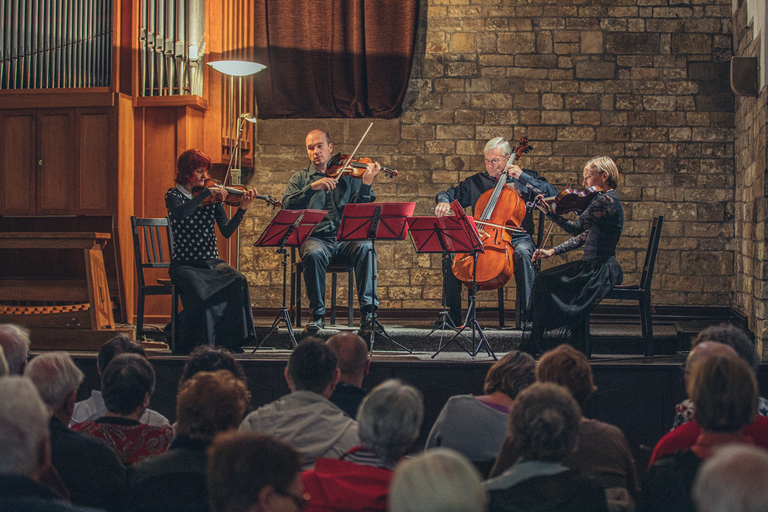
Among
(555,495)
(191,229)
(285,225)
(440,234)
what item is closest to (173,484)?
(555,495)

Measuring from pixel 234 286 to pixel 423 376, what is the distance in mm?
1344

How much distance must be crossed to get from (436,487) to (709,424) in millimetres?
947

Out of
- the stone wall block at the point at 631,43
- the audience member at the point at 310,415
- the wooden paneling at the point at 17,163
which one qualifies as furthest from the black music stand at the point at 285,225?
the stone wall block at the point at 631,43

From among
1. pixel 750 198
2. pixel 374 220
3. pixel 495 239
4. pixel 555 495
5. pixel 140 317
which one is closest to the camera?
pixel 555 495

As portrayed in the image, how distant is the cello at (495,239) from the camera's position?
15.2 feet

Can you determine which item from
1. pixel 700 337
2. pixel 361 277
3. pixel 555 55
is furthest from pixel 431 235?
pixel 555 55

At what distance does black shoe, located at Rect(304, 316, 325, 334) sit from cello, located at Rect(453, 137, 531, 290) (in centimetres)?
92

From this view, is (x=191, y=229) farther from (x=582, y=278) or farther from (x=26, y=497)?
(x=26, y=497)

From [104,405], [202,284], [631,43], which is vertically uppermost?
[631,43]

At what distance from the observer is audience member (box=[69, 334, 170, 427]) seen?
2.45m

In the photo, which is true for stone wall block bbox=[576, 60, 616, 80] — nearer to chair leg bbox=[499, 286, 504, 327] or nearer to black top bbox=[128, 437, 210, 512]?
chair leg bbox=[499, 286, 504, 327]

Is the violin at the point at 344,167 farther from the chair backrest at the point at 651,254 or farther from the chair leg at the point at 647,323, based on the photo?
the chair leg at the point at 647,323

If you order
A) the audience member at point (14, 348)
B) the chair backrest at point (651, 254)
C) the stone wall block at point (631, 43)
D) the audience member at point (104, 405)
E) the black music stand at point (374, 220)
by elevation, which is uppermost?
the stone wall block at point (631, 43)

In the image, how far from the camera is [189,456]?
173cm
